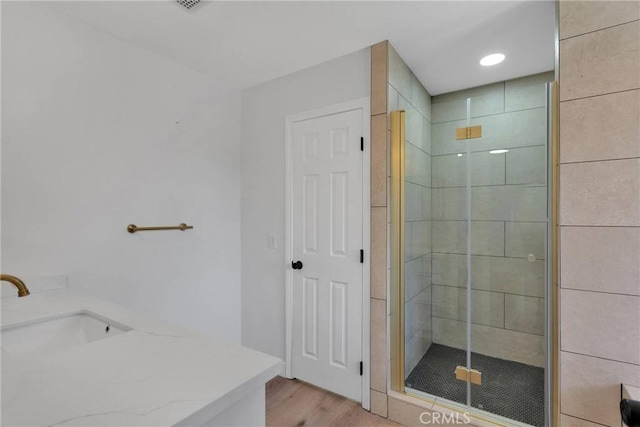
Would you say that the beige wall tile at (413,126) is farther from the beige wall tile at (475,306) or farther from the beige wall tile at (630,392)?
the beige wall tile at (630,392)

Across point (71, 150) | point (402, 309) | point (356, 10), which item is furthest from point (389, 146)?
point (71, 150)

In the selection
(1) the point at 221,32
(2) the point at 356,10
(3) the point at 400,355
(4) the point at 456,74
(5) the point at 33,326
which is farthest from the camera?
(4) the point at 456,74

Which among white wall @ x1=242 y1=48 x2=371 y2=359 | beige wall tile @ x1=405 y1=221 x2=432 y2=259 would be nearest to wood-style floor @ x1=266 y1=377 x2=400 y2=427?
white wall @ x1=242 y1=48 x2=371 y2=359

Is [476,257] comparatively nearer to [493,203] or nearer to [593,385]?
[493,203]

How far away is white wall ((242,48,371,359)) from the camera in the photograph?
2.36m

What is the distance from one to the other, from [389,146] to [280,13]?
985 mm

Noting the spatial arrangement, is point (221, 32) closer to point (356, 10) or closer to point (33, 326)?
point (356, 10)

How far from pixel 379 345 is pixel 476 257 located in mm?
822

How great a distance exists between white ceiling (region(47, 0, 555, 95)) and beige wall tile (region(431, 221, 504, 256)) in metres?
1.16

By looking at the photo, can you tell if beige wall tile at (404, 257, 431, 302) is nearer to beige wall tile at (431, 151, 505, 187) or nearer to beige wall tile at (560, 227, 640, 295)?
beige wall tile at (431, 151, 505, 187)

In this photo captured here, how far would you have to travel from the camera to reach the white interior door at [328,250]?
210cm

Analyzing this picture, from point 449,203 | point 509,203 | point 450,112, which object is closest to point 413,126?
point 450,112

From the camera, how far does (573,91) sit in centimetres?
146

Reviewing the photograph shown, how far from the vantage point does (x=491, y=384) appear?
184cm
